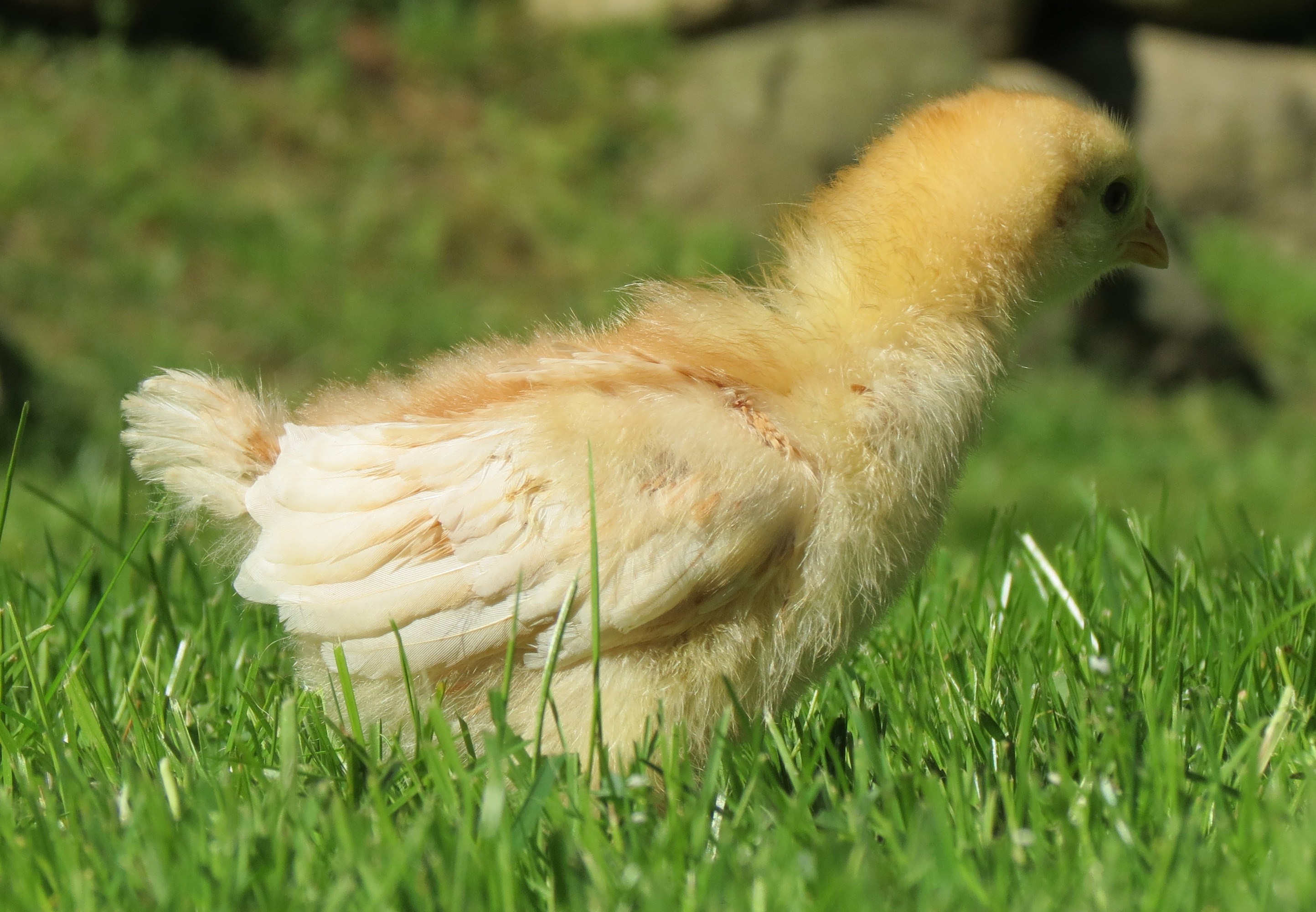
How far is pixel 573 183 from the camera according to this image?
7688mm

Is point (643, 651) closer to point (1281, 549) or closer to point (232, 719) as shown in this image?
point (232, 719)

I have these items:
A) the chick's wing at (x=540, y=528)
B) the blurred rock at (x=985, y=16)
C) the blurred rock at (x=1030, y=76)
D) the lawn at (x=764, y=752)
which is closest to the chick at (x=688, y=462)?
the chick's wing at (x=540, y=528)

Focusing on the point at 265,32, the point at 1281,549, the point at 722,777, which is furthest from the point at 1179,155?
the point at 722,777

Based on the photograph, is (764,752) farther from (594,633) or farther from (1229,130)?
(1229,130)

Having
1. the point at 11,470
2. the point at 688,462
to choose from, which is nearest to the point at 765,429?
the point at 688,462

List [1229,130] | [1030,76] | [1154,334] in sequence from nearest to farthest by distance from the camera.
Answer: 1. [1154,334]
2. [1030,76]
3. [1229,130]

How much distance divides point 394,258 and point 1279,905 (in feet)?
20.1

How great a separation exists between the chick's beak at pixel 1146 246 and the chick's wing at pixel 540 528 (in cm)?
80

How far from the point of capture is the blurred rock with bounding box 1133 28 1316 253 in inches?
336

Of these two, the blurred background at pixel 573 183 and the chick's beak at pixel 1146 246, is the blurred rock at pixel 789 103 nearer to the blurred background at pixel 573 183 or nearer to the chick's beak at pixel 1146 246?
the blurred background at pixel 573 183

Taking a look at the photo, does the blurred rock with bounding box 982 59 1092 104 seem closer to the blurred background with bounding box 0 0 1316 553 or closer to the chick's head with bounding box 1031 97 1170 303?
the blurred background with bounding box 0 0 1316 553

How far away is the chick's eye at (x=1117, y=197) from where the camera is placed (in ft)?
6.98

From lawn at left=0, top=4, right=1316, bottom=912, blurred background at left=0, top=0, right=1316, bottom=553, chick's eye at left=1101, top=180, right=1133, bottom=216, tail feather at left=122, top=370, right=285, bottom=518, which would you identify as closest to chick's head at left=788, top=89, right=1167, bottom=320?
chick's eye at left=1101, top=180, right=1133, bottom=216

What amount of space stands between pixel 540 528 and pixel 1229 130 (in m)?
8.04
